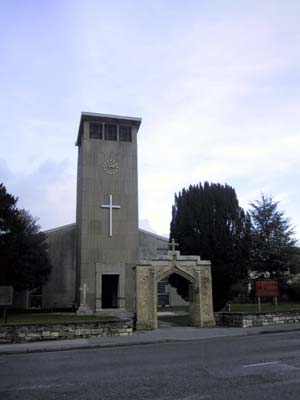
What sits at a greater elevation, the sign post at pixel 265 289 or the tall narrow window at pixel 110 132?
the tall narrow window at pixel 110 132

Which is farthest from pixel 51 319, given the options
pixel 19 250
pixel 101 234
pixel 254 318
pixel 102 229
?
pixel 102 229

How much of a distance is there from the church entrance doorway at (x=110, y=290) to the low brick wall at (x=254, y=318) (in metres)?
14.2

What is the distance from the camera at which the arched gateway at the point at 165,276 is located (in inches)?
846

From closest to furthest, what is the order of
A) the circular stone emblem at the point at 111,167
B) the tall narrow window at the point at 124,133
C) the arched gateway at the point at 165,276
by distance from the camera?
the arched gateway at the point at 165,276 → the circular stone emblem at the point at 111,167 → the tall narrow window at the point at 124,133

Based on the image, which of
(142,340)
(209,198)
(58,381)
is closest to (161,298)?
(209,198)

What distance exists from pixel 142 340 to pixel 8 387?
9.52 m

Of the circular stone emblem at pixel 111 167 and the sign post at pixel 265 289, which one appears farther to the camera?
the circular stone emblem at pixel 111 167

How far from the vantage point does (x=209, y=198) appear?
28.0 meters

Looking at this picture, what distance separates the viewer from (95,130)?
36.2 m

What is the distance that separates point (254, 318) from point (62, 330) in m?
9.84

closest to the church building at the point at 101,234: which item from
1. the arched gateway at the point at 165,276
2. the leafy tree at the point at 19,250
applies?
the leafy tree at the point at 19,250

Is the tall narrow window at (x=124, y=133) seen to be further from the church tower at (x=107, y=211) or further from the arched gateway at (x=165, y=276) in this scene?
the arched gateway at (x=165, y=276)

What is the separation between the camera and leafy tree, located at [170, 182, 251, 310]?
1040 inches

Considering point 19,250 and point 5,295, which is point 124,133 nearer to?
point 19,250
